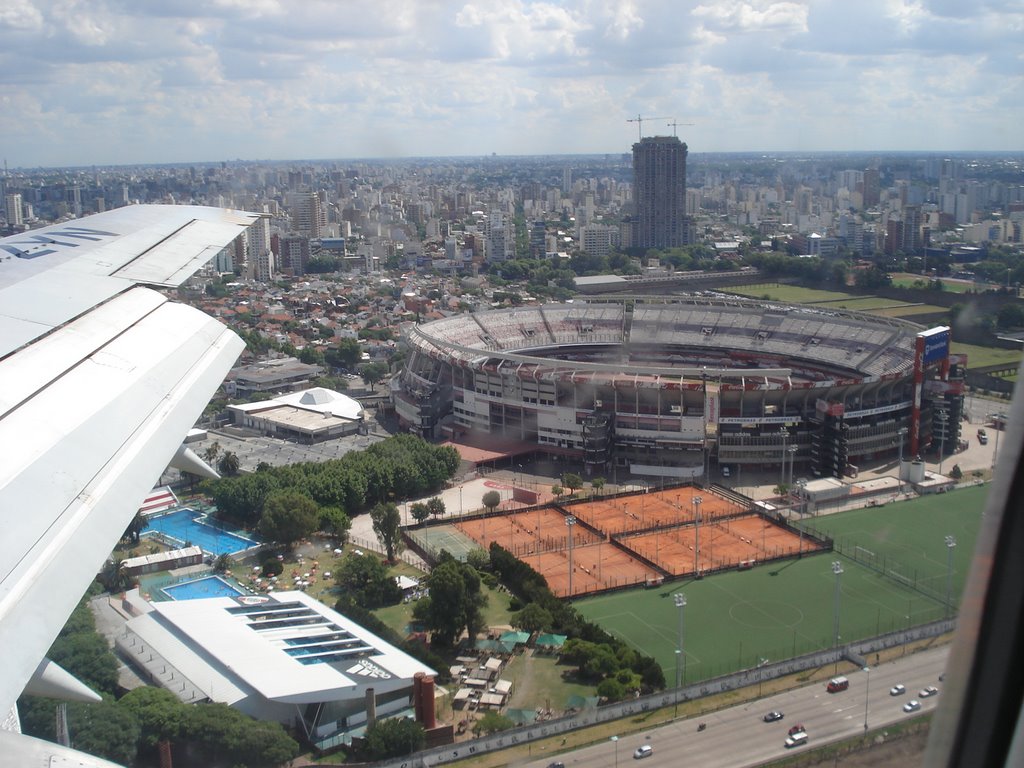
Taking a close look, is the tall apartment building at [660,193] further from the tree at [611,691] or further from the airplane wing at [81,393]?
the airplane wing at [81,393]

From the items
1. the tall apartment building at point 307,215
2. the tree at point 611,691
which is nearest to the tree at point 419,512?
the tree at point 611,691

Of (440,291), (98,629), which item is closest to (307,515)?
(98,629)

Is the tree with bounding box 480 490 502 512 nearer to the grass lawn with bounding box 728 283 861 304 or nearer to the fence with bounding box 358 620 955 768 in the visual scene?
the fence with bounding box 358 620 955 768

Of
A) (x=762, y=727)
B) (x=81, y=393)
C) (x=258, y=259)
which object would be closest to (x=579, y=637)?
(x=762, y=727)

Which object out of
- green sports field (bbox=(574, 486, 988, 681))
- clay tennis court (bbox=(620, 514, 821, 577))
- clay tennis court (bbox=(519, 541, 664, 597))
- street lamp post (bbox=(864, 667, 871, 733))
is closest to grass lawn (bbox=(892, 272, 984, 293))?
green sports field (bbox=(574, 486, 988, 681))

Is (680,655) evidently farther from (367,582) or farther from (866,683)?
Answer: (367,582)

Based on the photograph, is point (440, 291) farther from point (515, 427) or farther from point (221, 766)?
point (221, 766)
